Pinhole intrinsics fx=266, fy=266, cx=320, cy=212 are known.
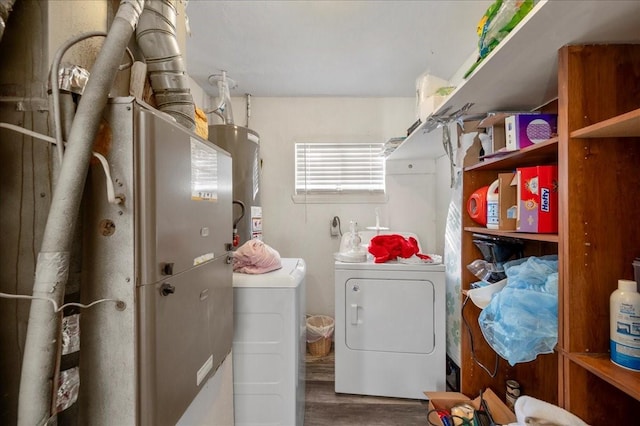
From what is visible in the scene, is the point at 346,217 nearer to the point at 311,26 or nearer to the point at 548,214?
the point at 311,26

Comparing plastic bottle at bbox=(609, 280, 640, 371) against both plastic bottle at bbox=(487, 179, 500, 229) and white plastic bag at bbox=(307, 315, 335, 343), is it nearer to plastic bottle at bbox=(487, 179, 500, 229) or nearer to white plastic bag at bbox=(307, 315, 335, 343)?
plastic bottle at bbox=(487, 179, 500, 229)

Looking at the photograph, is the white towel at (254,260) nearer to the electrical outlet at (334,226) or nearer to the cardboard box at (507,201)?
the cardboard box at (507,201)

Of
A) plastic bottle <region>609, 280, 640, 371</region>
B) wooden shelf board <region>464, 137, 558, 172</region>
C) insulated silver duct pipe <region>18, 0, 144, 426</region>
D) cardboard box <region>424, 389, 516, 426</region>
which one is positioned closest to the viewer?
insulated silver duct pipe <region>18, 0, 144, 426</region>

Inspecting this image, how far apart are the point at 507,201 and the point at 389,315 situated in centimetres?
109

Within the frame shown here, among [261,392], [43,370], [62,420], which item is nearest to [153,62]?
[43,370]

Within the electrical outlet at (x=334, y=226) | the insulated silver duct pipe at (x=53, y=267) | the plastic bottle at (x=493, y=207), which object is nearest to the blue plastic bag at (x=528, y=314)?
the plastic bottle at (x=493, y=207)

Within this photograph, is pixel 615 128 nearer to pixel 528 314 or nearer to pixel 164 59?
pixel 528 314

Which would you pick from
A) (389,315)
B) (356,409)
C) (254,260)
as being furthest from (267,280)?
(356,409)

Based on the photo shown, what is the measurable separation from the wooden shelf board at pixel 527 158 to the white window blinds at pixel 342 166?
52.5 inches

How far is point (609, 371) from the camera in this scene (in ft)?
2.34

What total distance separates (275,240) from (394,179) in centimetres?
138

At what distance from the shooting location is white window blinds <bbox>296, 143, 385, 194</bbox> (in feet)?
9.00

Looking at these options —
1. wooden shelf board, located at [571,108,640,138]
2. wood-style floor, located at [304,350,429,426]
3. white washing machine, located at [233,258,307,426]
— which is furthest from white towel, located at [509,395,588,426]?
wood-style floor, located at [304,350,429,426]

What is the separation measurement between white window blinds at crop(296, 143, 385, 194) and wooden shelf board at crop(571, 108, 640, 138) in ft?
6.45
